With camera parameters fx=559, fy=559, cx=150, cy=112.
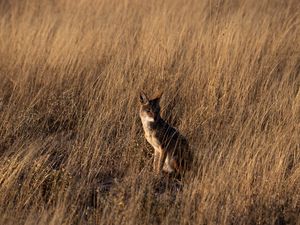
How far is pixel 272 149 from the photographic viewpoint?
4.86 m

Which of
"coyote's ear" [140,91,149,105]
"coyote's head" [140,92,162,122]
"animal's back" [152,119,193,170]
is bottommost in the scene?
"animal's back" [152,119,193,170]

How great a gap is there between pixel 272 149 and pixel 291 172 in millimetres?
253

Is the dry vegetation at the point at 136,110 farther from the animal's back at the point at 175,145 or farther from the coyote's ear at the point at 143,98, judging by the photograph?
the coyote's ear at the point at 143,98

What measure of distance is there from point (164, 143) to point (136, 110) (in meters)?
1.11

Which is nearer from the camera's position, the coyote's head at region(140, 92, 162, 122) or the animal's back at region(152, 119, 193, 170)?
the animal's back at region(152, 119, 193, 170)

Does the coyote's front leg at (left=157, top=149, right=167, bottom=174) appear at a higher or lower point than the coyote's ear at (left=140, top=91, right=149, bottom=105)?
lower

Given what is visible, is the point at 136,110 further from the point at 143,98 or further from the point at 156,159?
the point at 156,159

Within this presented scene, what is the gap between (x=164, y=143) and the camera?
Answer: 17.0ft

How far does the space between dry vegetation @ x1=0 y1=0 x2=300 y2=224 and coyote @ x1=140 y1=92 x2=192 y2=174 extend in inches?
5.5

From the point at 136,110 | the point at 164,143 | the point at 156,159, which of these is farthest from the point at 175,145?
the point at 136,110

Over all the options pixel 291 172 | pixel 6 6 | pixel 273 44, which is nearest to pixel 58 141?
pixel 291 172

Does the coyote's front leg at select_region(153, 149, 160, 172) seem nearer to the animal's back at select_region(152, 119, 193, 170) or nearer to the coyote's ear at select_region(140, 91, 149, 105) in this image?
the animal's back at select_region(152, 119, 193, 170)

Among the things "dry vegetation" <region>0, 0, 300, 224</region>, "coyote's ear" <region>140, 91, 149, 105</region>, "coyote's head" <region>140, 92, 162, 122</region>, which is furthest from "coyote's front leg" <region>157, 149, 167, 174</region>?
"coyote's ear" <region>140, 91, 149, 105</region>

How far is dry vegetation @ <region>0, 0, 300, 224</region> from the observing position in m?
4.33
